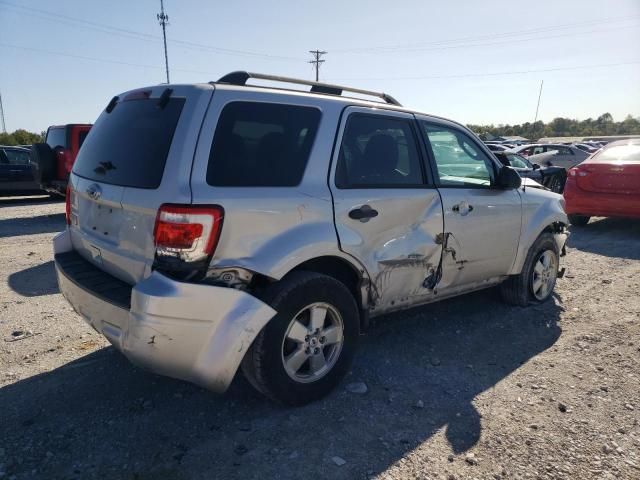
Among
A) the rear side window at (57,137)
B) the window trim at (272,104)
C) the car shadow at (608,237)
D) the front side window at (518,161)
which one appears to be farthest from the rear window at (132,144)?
the front side window at (518,161)

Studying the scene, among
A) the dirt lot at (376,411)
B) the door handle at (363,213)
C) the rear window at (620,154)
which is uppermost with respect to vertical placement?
the rear window at (620,154)

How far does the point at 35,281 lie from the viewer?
5.43 metres

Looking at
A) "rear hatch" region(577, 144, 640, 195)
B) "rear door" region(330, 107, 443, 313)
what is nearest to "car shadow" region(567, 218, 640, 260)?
"rear hatch" region(577, 144, 640, 195)

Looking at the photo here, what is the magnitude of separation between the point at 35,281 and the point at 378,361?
4.09 meters

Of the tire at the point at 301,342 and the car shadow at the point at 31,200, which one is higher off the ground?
the tire at the point at 301,342

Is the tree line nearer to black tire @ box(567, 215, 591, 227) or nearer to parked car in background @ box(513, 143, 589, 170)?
parked car in background @ box(513, 143, 589, 170)

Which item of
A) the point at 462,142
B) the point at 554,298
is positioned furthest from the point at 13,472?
the point at 554,298

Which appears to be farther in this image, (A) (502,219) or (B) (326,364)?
(A) (502,219)

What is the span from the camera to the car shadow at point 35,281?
5070 millimetres

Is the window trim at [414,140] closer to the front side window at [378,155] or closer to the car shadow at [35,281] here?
the front side window at [378,155]

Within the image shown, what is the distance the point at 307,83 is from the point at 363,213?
3.39ft

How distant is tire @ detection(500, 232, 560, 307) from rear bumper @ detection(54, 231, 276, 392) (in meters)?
2.98

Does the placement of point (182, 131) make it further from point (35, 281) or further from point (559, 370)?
point (35, 281)

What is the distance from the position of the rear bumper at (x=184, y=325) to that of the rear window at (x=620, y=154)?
7.82m
